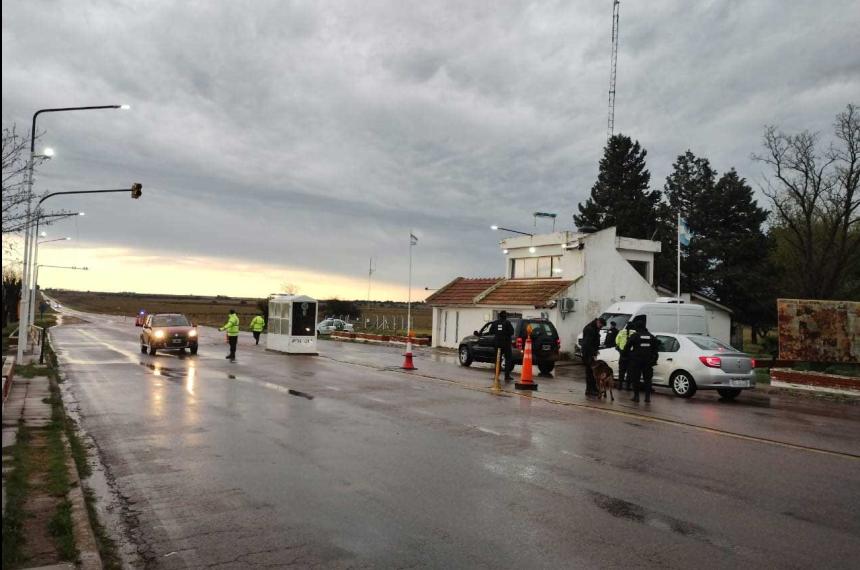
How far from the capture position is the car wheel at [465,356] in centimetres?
2511

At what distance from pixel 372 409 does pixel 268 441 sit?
3.39 metres

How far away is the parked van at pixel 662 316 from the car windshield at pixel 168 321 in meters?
15.5

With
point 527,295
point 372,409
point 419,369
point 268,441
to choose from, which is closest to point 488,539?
point 268,441

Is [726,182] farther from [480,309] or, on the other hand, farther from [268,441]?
[268,441]

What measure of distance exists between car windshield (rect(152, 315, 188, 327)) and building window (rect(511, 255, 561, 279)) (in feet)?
55.9

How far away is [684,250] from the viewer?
51.0 meters

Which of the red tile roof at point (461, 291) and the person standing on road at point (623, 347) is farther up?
the red tile roof at point (461, 291)

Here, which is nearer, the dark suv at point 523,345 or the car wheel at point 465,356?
the dark suv at point 523,345

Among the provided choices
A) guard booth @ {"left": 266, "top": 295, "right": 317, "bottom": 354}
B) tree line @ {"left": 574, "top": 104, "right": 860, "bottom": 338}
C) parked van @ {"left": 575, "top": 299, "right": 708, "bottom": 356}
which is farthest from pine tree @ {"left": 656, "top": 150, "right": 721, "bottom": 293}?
guard booth @ {"left": 266, "top": 295, "right": 317, "bottom": 354}

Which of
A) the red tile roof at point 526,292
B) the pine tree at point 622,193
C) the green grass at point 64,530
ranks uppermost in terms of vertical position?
the pine tree at point 622,193

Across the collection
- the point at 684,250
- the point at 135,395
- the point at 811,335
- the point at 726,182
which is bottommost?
the point at 135,395

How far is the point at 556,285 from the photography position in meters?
32.5

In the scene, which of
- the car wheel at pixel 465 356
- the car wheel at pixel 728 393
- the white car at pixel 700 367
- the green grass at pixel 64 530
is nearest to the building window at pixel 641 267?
the car wheel at pixel 465 356

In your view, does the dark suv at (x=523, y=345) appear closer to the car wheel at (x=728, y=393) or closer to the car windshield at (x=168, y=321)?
the car wheel at (x=728, y=393)
